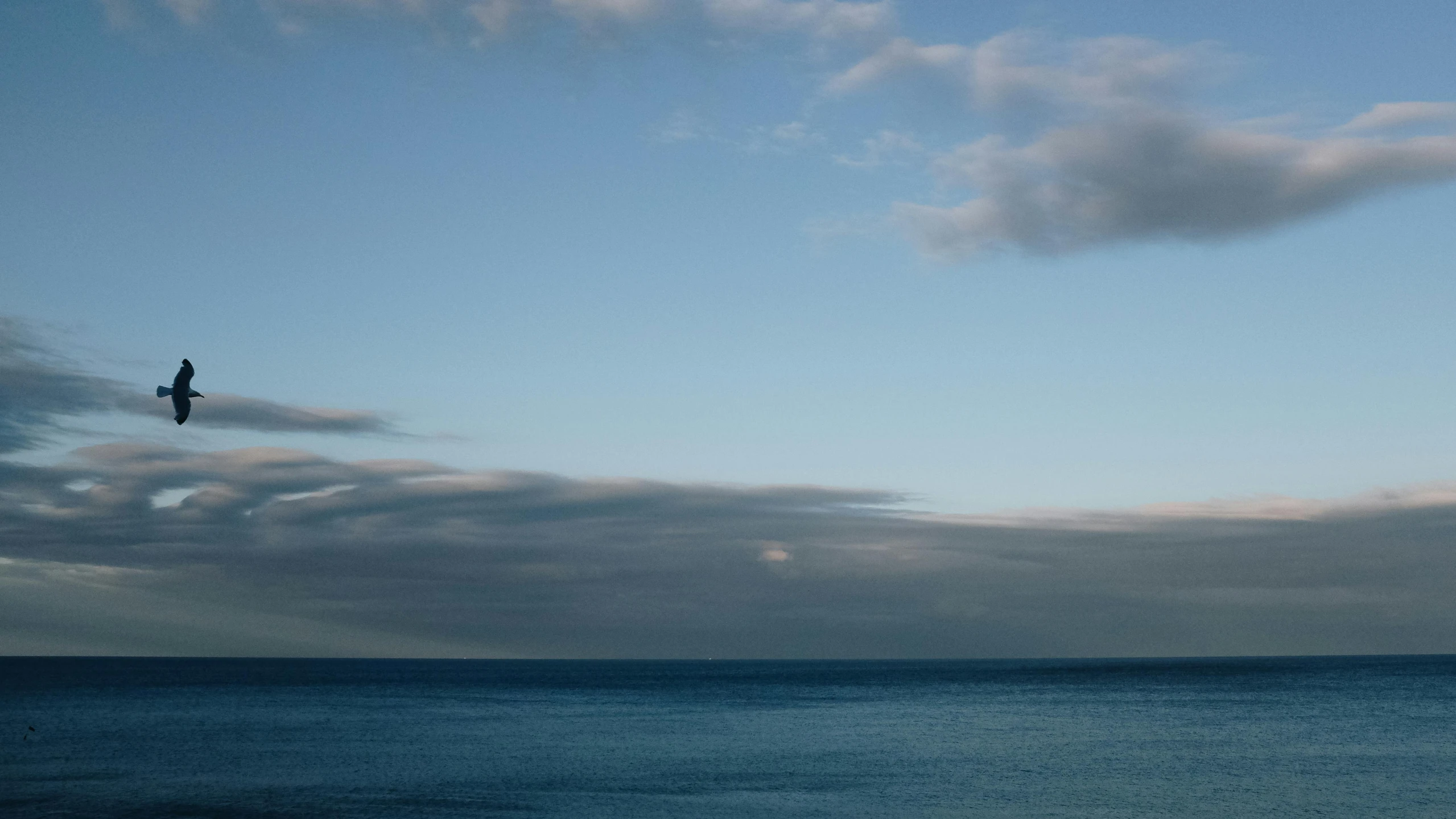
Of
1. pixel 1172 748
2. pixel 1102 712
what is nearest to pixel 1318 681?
pixel 1102 712

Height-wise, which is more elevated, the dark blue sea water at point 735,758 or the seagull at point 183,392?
the seagull at point 183,392

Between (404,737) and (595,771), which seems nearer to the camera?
(595,771)

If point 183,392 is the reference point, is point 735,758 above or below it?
below

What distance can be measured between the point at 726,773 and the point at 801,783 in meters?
6.03

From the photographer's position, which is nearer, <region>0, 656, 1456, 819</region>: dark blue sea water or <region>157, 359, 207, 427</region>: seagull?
<region>157, 359, 207, 427</region>: seagull

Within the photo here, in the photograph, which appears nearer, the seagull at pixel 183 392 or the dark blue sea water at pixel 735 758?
the seagull at pixel 183 392

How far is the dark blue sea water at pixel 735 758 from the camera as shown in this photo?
174 ft

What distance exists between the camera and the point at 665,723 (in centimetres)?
10375

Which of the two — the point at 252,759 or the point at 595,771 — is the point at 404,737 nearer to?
the point at 252,759

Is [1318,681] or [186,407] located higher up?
[186,407]

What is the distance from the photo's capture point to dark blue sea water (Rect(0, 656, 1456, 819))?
53.0 m

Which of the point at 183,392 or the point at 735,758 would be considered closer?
the point at 183,392

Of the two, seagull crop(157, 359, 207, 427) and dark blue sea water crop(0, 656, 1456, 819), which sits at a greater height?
seagull crop(157, 359, 207, 427)

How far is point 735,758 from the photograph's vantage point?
73.5 metres
